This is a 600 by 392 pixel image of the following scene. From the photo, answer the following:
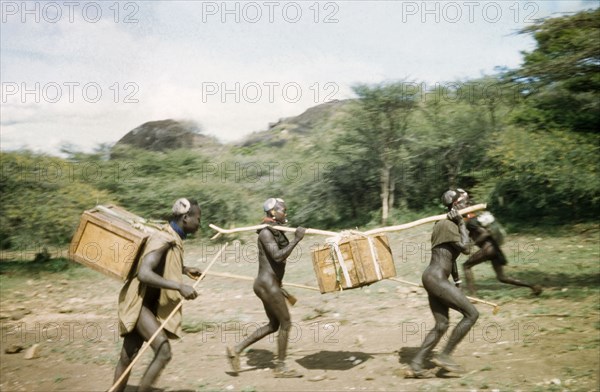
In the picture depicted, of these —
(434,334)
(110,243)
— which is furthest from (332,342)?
(110,243)

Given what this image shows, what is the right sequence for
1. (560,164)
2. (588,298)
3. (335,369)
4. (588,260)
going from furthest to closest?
1. (560,164)
2. (588,260)
3. (588,298)
4. (335,369)

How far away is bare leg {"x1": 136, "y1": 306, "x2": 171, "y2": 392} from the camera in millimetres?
5391

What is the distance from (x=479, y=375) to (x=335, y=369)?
169 cm

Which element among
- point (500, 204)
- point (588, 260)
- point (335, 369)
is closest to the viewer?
point (335, 369)

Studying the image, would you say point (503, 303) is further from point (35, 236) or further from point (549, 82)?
point (35, 236)

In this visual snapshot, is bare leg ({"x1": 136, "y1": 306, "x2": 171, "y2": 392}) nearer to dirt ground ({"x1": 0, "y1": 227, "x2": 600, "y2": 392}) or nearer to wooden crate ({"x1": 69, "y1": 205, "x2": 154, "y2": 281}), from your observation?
wooden crate ({"x1": 69, "y1": 205, "x2": 154, "y2": 281})

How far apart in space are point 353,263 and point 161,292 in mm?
2116

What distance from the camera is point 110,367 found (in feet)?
25.7

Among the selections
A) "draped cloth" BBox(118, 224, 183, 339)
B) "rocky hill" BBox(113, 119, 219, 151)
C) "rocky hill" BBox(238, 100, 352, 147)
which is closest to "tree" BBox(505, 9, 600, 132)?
"draped cloth" BBox(118, 224, 183, 339)

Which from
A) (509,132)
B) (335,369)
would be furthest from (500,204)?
(335,369)

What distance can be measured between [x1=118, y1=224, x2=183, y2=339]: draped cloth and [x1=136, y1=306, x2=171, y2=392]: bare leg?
71 mm

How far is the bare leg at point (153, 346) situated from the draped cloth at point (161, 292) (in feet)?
0.23

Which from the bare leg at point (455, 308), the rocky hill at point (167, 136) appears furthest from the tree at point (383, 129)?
the bare leg at point (455, 308)

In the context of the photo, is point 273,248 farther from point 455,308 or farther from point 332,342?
point 332,342
